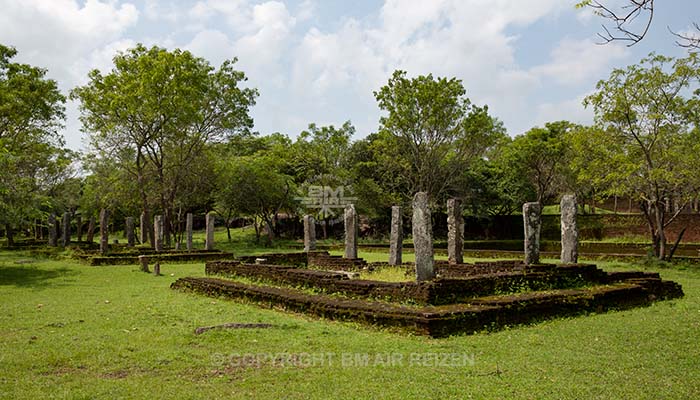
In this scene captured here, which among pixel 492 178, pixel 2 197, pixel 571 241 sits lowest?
pixel 571 241

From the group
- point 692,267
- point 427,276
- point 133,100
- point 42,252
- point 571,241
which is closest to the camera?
point 427,276

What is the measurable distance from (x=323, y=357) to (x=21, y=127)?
2138 centimetres

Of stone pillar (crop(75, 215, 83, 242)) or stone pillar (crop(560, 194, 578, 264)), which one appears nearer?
stone pillar (crop(560, 194, 578, 264))

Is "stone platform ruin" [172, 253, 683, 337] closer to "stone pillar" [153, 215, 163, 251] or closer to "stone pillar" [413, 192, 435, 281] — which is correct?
"stone pillar" [413, 192, 435, 281]

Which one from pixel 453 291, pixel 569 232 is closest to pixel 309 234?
pixel 569 232

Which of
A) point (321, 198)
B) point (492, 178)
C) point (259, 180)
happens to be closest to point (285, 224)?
point (321, 198)

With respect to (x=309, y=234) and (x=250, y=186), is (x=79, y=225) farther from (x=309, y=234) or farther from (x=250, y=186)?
(x=309, y=234)

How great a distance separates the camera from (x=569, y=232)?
14734 millimetres

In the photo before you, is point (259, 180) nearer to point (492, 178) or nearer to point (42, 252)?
point (42, 252)

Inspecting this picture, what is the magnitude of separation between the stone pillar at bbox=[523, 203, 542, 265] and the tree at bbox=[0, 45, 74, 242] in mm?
15122

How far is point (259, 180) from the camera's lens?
119 feet

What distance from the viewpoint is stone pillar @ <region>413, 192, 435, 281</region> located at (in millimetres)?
12031

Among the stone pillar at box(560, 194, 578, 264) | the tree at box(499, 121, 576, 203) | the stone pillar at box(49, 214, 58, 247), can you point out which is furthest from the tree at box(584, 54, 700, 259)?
the stone pillar at box(49, 214, 58, 247)

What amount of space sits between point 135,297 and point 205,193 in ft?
84.4
